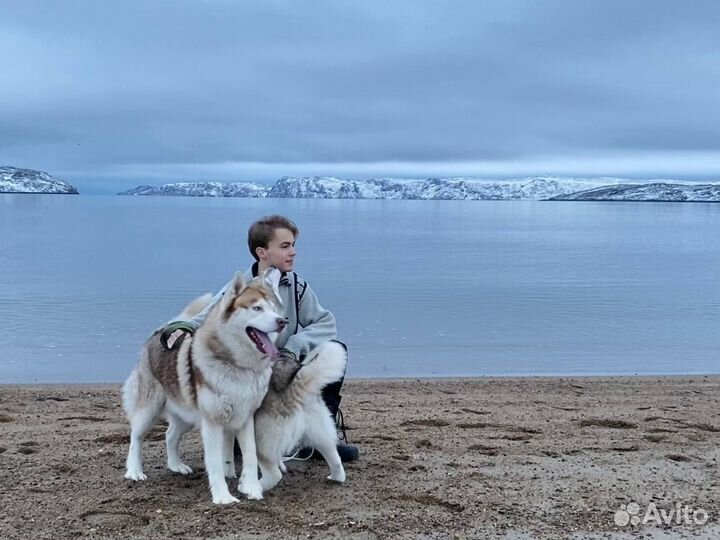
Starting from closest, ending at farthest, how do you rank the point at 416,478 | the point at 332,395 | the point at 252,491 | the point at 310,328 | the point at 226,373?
the point at 226,373, the point at 252,491, the point at 416,478, the point at 310,328, the point at 332,395

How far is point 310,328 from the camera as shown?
598cm

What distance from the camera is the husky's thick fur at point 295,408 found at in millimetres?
5371

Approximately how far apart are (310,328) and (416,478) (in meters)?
1.46

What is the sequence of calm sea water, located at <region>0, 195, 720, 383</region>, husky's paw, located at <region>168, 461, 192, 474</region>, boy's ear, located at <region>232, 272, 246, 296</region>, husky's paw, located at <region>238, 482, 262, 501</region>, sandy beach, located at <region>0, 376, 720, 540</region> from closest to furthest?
1. sandy beach, located at <region>0, 376, 720, 540</region>
2. boy's ear, located at <region>232, 272, 246, 296</region>
3. husky's paw, located at <region>238, 482, 262, 501</region>
4. husky's paw, located at <region>168, 461, 192, 474</region>
5. calm sea water, located at <region>0, 195, 720, 383</region>

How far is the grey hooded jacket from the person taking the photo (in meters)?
5.85

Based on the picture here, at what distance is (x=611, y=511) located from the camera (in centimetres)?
517

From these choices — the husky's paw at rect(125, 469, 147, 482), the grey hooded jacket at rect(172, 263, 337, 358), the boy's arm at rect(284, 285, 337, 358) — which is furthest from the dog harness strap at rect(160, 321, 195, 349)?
the husky's paw at rect(125, 469, 147, 482)

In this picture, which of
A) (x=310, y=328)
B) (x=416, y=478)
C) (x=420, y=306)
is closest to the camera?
(x=416, y=478)

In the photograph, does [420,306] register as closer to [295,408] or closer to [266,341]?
[295,408]

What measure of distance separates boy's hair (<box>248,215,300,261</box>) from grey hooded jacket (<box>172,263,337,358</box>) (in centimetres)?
22

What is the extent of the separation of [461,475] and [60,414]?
4820 mm

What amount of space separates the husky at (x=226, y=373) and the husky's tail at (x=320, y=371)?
0.25 m

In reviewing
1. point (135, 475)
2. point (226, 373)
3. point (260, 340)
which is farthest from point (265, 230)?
point (135, 475)

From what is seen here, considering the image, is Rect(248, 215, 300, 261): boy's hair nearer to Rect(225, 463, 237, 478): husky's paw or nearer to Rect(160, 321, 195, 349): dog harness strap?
Rect(160, 321, 195, 349): dog harness strap
